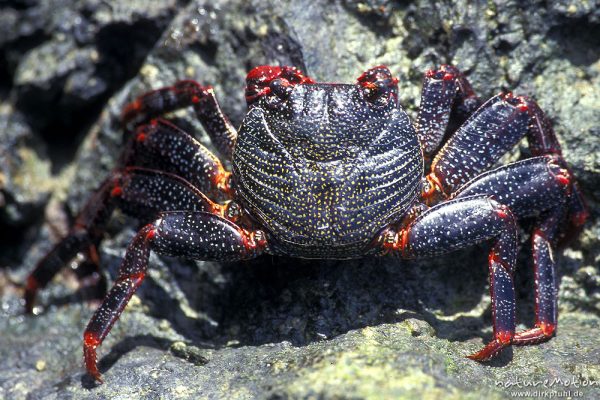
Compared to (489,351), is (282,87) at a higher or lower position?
higher

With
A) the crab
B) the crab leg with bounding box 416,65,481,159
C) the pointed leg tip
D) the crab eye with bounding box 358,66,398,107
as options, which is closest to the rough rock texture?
the pointed leg tip

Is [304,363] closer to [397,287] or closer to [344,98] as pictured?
[397,287]

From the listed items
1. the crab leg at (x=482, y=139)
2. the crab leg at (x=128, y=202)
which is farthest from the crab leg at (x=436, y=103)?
the crab leg at (x=128, y=202)

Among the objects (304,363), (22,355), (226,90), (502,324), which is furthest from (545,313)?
(22,355)

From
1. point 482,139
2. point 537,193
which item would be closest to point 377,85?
point 482,139

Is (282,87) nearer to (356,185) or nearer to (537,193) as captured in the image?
(356,185)

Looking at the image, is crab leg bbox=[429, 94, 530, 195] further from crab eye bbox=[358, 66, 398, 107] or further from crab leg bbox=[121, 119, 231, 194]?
crab leg bbox=[121, 119, 231, 194]
